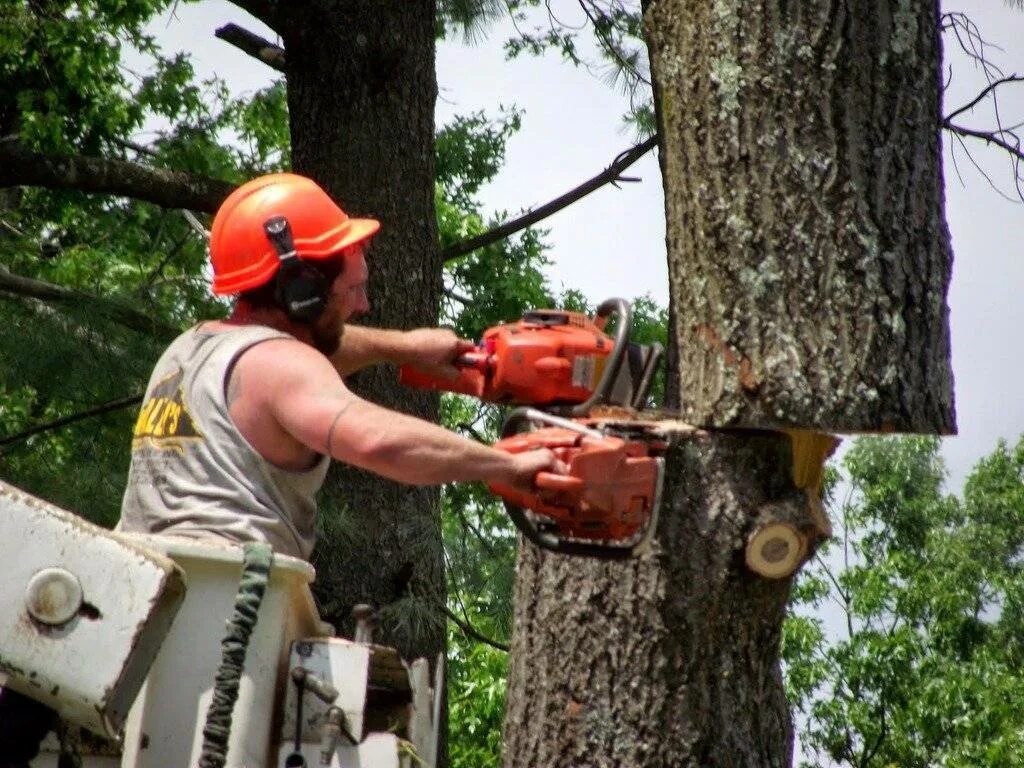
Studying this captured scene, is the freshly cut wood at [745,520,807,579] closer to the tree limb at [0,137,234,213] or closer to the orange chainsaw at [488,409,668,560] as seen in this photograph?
the orange chainsaw at [488,409,668,560]

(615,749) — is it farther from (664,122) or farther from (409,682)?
(664,122)

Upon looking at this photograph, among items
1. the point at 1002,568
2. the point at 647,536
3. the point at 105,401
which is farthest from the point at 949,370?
the point at 1002,568

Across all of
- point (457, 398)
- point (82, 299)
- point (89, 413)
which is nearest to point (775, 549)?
point (89, 413)

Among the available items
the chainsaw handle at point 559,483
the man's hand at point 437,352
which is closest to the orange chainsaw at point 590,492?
the chainsaw handle at point 559,483

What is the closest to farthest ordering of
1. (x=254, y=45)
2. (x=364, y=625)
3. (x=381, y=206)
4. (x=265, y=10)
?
(x=364, y=625) < (x=381, y=206) < (x=265, y=10) < (x=254, y=45)

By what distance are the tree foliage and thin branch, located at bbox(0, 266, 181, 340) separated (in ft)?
28.3

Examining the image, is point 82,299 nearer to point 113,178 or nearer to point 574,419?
point 113,178

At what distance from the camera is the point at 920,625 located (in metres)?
16.8

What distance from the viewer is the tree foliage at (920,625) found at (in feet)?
47.2

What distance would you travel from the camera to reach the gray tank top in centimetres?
300

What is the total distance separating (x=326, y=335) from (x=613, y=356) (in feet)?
2.06

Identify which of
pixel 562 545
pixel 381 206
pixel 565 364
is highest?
pixel 381 206

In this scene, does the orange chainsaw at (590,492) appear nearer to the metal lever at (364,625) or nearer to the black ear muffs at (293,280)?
the metal lever at (364,625)

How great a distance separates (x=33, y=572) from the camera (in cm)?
255
